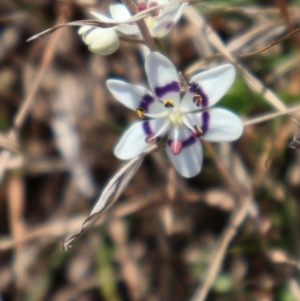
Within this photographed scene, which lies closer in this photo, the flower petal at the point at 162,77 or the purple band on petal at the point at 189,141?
the flower petal at the point at 162,77

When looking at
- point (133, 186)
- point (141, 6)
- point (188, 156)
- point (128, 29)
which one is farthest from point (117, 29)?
point (133, 186)

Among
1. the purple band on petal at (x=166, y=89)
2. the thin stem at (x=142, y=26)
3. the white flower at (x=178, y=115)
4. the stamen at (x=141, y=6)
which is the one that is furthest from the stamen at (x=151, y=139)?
the stamen at (x=141, y=6)

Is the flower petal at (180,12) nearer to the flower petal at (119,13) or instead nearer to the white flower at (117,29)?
the white flower at (117,29)

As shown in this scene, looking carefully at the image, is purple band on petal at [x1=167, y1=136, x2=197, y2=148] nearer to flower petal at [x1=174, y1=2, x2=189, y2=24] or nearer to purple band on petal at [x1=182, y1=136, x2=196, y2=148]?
purple band on petal at [x1=182, y1=136, x2=196, y2=148]

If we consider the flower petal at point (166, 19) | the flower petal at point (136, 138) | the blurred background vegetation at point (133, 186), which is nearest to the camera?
the flower petal at point (166, 19)

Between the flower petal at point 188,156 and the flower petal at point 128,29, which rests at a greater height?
the flower petal at point 128,29

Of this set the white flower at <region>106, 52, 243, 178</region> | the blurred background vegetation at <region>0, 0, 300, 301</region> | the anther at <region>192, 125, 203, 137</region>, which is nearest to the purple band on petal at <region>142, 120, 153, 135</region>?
the white flower at <region>106, 52, 243, 178</region>
